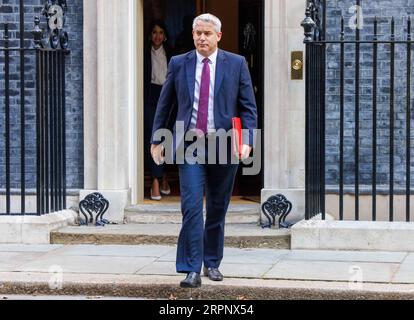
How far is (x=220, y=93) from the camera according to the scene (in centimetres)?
723

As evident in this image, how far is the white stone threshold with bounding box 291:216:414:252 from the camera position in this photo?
8.75m

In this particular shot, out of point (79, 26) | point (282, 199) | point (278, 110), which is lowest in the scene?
point (282, 199)

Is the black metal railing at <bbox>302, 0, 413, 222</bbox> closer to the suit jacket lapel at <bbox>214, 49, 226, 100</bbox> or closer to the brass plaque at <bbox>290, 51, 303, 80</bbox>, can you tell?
the brass plaque at <bbox>290, 51, 303, 80</bbox>

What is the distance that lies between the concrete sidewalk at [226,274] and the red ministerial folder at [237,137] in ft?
3.28

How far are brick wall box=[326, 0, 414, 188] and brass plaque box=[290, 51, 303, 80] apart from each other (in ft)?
0.95

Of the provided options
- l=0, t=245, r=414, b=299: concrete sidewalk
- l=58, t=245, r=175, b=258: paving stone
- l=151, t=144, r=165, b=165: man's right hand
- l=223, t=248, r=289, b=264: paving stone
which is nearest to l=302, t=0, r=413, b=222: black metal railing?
l=223, t=248, r=289, b=264: paving stone

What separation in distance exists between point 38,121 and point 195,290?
2.93 metres

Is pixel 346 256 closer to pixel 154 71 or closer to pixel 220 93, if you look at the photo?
pixel 220 93

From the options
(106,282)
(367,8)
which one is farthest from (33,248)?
(367,8)

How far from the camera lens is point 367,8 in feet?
31.6
